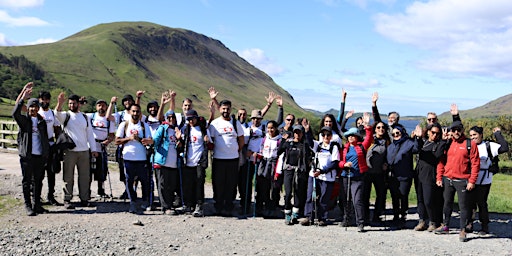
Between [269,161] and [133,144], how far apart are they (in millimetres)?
2834

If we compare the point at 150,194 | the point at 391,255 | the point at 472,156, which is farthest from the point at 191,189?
the point at 472,156

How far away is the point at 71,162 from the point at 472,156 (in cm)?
793

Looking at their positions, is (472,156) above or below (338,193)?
above

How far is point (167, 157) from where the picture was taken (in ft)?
32.8

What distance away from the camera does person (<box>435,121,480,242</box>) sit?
8.74 metres

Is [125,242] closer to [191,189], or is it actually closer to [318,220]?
[191,189]

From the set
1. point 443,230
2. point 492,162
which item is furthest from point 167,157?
point 492,162

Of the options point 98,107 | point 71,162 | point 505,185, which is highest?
point 98,107

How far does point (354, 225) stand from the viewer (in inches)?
391

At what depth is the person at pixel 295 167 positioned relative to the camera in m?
9.77

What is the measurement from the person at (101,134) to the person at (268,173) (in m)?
3.51

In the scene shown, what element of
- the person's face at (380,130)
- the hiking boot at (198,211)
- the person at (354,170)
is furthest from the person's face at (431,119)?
the hiking boot at (198,211)

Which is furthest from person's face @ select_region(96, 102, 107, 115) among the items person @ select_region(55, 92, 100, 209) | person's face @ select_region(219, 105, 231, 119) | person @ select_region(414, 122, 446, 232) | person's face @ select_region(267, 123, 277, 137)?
person @ select_region(414, 122, 446, 232)

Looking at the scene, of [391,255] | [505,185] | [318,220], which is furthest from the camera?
[505,185]
